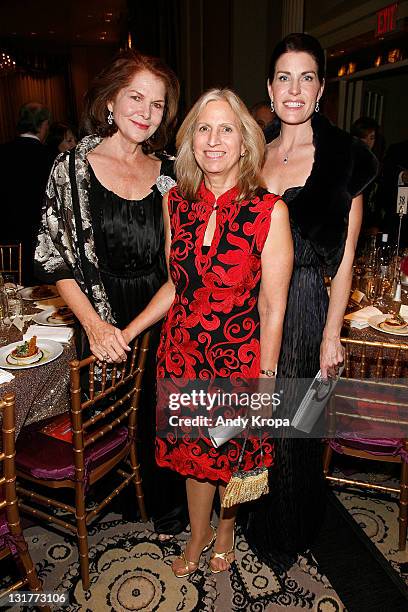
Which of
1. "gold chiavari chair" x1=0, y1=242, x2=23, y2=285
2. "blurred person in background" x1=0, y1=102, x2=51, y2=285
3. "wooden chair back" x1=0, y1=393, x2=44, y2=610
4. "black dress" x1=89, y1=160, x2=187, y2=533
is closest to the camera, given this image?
"wooden chair back" x1=0, y1=393, x2=44, y2=610

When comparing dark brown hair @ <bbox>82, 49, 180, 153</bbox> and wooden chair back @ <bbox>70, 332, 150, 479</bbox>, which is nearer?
wooden chair back @ <bbox>70, 332, 150, 479</bbox>

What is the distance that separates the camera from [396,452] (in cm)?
201

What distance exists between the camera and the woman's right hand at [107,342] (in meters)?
1.80

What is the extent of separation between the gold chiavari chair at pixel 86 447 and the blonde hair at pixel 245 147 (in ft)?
2.06

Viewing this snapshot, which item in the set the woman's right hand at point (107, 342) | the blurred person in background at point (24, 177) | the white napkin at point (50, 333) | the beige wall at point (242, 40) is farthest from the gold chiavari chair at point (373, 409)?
the beige wall at point (242, 40)

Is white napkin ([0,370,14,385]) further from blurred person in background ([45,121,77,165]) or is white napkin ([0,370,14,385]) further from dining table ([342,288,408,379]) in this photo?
blurred person in background ([45,121,77,165])

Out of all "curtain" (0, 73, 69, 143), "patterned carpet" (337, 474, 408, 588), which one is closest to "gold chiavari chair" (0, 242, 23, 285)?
"patterned carpet" (337, 474, 408, 588)

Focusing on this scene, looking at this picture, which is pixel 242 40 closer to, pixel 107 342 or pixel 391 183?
pixel 391 183

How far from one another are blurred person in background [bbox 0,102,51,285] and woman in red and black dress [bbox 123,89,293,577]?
272cm

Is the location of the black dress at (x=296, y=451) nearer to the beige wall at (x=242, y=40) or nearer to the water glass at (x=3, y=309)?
the water glass at (x=3, y=309)

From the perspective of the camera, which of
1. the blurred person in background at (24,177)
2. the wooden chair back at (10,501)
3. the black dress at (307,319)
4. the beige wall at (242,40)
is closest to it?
the wooden chair back at (10,501)

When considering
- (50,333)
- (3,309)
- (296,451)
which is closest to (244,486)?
(296,451)

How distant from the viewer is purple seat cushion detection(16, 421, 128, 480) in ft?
6.17

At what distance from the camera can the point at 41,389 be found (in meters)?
1.84
